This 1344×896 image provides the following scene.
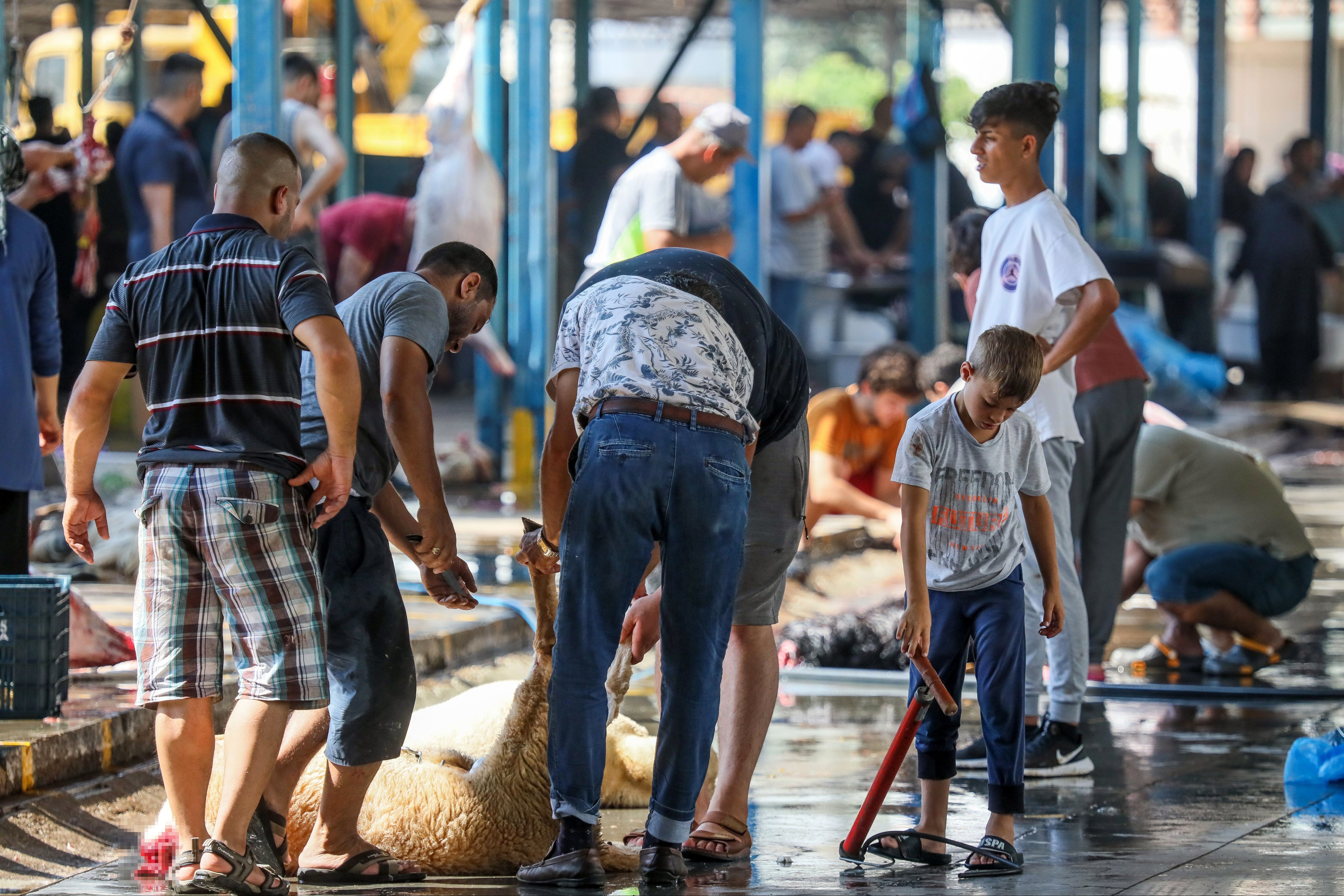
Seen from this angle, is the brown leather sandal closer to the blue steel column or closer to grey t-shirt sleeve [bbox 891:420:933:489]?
grey t-shirt sleeve [bbox 891:420:933:489]

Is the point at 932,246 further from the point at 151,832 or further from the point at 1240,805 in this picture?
the point at 151,832

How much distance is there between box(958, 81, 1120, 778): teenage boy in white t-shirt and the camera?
5676mm

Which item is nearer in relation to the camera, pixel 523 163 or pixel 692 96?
pixel 523 163

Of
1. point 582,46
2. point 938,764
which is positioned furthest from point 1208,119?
point 938,764

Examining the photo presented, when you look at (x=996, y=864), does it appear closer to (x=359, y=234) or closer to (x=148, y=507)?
(x=148, y=507)

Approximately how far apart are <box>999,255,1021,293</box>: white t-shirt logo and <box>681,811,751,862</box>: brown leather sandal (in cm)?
213

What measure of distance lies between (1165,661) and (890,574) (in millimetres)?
2580

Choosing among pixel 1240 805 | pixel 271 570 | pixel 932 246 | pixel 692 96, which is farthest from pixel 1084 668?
pixel 692 96

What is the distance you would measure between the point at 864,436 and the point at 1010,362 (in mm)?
4579

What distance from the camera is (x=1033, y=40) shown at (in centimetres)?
1355

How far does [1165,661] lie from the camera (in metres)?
7.63

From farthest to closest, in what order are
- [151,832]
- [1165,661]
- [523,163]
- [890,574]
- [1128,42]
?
[1128,42] → [523,163] → [890,574] → [1165,661] → [151,832]

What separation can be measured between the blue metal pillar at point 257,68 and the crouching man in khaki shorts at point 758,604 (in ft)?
12.0

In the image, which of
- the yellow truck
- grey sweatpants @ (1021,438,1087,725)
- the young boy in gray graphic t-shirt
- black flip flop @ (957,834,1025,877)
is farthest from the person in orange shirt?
the yellow truck
